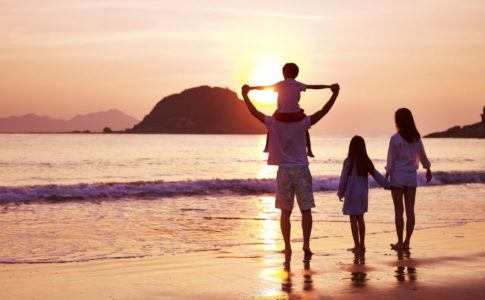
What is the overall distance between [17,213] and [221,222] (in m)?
5.51

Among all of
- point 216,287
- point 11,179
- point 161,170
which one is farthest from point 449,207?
point 161,170

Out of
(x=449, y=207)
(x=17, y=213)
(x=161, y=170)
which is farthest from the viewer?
(x=161, y=170)

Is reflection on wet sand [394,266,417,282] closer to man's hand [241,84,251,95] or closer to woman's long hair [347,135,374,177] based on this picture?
woman's long hair [347,135,374,177]

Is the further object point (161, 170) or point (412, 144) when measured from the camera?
point (161, 170)

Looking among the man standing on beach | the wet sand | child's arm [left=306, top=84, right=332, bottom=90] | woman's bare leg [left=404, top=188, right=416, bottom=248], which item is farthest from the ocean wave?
child's arm [left=306, top=84, right=332, bottom=90]

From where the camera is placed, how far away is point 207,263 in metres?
8.77

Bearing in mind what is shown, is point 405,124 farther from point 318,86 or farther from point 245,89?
point 245,89

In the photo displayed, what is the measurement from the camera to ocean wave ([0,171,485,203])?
21156 mm

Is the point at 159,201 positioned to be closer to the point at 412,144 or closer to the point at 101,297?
the point at 412,144

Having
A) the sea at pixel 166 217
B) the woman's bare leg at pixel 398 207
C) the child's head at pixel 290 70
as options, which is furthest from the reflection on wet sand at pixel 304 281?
the child's head at pixel 290 70

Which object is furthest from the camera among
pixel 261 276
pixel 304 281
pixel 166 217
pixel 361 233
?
pixel 166 217

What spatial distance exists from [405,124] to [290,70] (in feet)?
7.70

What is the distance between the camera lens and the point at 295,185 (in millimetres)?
8641

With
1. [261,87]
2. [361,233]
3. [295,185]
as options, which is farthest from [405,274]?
[261,87]
